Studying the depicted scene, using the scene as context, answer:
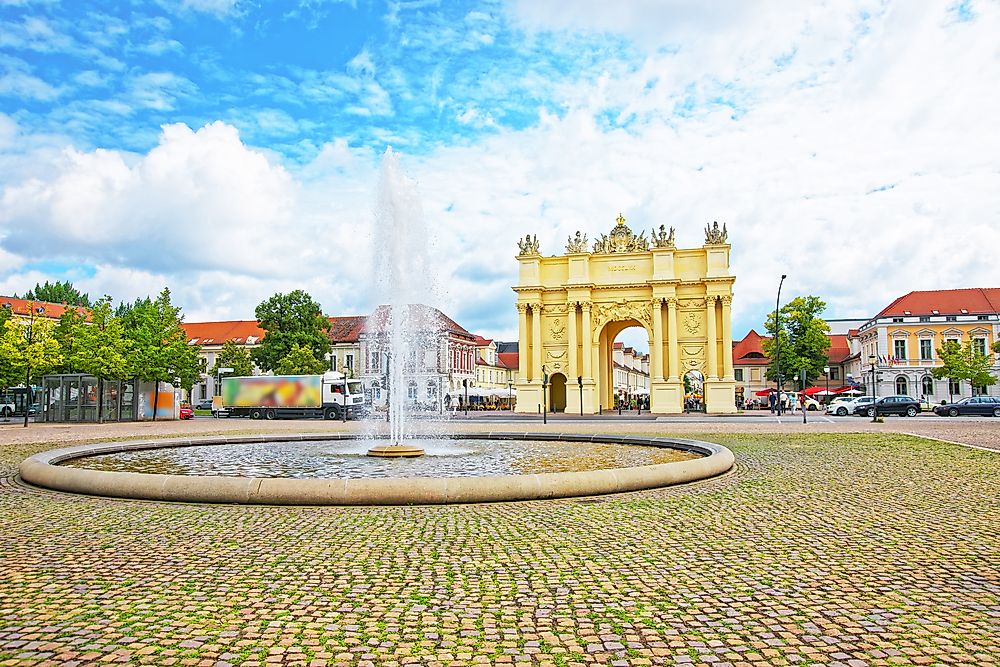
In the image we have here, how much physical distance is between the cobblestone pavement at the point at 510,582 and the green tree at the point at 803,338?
73.2 metres

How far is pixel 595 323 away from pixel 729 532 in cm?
5435

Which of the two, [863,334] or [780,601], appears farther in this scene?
[863,334]

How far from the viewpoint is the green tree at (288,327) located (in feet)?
266

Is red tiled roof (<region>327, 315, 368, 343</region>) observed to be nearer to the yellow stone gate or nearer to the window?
the yellow stone gate

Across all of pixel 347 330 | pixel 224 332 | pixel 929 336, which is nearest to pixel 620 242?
pixel 929 336

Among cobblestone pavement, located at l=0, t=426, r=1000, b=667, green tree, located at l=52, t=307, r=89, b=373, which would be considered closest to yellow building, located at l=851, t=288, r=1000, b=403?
green tree, located at l=52, t=307, r=89, b=373

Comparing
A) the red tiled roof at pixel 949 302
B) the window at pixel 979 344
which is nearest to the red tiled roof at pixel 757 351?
the red tiled roof at pixel 949 302

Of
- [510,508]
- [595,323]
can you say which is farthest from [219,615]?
[595,323]

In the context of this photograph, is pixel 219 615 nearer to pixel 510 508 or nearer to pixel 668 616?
pixel 668 616

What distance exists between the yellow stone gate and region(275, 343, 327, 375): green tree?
73.7 feet

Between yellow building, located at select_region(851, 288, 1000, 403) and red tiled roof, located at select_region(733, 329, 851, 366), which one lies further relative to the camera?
red tiled roof, located at select_region(733, 329, 851, 366)

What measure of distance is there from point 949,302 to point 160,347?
78.4m

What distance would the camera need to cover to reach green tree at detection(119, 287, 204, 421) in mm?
48000

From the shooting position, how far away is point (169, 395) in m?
49.2
